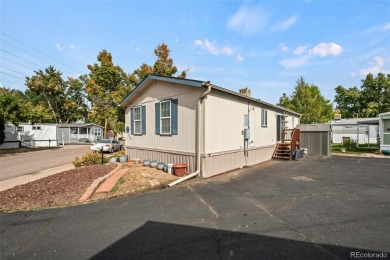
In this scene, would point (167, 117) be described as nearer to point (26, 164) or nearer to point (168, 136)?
point (168, 136)

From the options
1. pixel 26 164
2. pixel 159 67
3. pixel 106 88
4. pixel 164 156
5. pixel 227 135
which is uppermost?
pixel 159 67

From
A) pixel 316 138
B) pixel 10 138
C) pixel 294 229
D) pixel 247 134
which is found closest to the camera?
pixel 294 229

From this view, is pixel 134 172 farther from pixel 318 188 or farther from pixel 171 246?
pixel 318 188

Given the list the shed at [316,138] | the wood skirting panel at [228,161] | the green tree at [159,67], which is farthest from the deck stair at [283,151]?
the green tree at [159,67]

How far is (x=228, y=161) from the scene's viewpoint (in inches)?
388

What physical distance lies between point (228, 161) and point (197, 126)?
2.45m

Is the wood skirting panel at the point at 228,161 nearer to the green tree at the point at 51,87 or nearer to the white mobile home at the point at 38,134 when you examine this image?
the white mobile home at the point at 38,134

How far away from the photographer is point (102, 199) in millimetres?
6148

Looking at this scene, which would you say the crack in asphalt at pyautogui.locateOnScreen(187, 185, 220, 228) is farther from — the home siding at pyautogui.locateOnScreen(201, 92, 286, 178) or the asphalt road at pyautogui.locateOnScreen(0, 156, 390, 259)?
the home siding at pyautogui.locateOnScreen(201, 92, 286, 178)

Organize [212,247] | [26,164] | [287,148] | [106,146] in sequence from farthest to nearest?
[106,146]
[287,148]
[26,164]
[212,247]

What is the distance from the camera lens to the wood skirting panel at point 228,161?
862 cm

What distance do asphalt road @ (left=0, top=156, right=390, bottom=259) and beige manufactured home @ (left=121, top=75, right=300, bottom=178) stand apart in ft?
8.08

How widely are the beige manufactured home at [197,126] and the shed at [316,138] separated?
5.49 m

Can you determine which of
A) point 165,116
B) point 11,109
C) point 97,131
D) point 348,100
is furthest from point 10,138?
point 348,100
